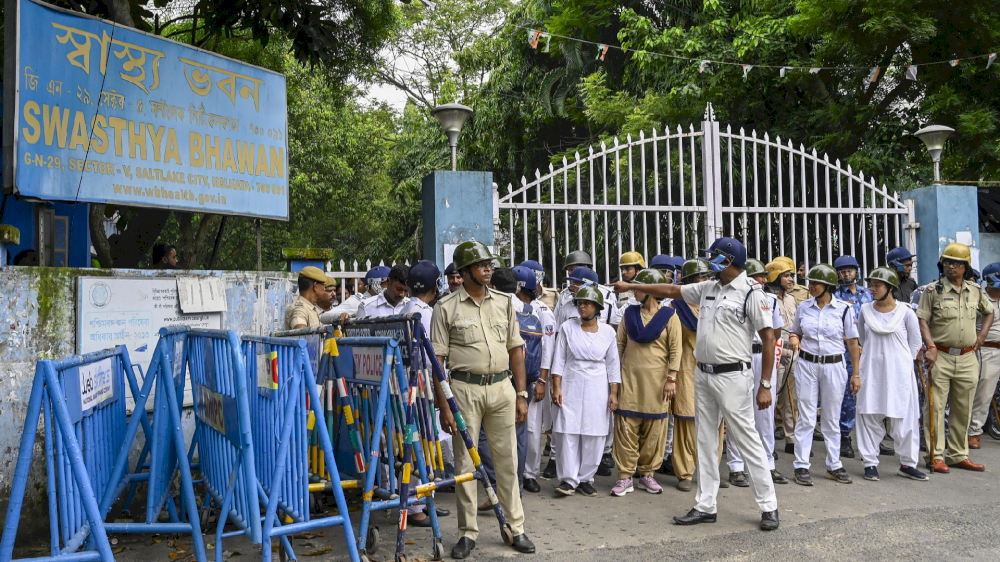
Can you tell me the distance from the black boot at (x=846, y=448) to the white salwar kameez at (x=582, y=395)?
2.83 metres

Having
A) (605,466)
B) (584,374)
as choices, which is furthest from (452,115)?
(605,466)

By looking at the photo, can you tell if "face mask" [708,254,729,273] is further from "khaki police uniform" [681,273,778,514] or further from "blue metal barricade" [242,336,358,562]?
"blue metal barricade" [242,336,358,562]

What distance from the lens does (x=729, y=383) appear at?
526 centimetres

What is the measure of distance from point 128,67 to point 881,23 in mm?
11005

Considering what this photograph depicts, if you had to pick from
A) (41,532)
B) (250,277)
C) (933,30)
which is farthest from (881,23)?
(41,532)

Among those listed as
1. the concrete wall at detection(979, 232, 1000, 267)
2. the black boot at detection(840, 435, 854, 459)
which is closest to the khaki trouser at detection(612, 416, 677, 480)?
the black boot at detection(840, 435, 854, 459)

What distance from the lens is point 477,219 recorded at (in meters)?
8.27

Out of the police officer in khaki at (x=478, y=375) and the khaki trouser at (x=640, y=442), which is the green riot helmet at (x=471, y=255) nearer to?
the police officer in khaki at (x=478, y=375)

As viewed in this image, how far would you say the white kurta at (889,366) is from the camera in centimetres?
673

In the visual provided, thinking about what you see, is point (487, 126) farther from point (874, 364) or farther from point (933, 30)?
point (874, 364)

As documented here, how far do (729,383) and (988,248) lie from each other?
7.59 m

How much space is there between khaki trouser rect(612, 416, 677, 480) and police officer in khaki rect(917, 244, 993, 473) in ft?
8.22

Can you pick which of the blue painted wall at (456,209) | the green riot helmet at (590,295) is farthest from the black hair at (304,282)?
the green riot helmet at (590,295)

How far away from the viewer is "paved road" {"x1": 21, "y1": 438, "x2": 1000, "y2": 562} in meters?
4.71
